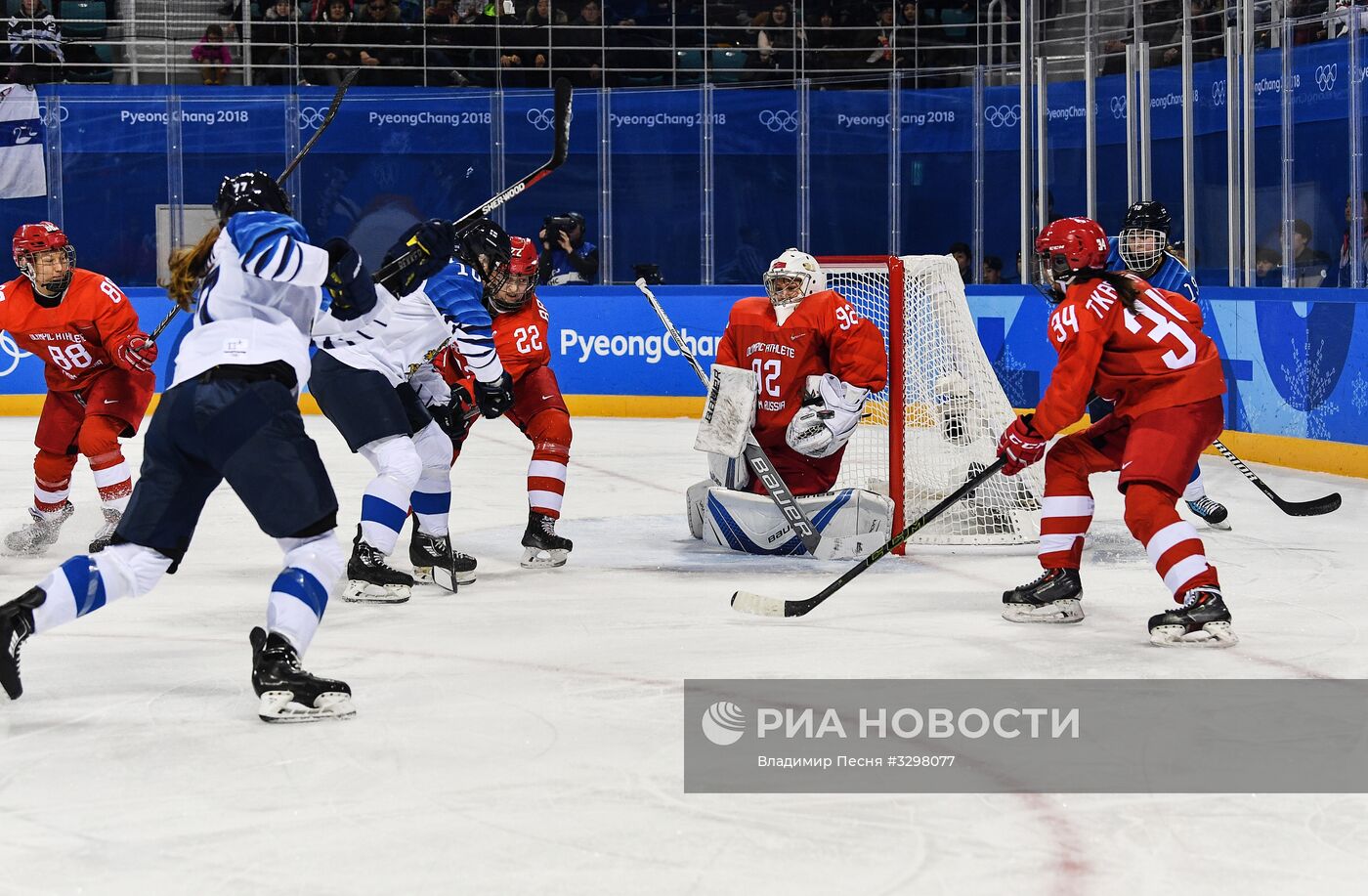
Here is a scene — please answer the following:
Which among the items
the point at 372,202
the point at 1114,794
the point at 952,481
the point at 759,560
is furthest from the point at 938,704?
the point at 372,202

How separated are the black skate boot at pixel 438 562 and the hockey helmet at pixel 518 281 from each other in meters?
0.84

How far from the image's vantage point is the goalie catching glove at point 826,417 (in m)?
5.20

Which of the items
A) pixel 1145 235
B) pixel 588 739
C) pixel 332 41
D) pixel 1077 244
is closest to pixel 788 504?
pixel 1077 244

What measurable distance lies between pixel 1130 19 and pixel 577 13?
4.09 metres

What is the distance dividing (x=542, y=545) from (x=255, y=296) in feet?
6.55

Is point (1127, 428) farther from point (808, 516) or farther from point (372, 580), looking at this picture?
point (372, 580)

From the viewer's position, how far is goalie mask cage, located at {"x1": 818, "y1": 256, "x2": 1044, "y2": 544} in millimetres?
5430

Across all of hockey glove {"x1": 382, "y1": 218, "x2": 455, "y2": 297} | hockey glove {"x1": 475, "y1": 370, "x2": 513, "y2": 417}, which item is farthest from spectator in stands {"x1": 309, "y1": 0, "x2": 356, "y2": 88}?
hockey glove {"x1": 382, "y1": 218, "x2": 455, "y2": 297}

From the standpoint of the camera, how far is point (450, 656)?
3777 millimetres

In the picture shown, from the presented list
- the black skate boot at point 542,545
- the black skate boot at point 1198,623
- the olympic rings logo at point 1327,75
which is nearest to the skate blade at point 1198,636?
the black skate boot at point 1198,623

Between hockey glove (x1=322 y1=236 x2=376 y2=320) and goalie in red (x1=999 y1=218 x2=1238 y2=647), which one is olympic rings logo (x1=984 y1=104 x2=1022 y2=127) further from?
hockey glove (x1=322 y1=236 x2=376 y2=320)

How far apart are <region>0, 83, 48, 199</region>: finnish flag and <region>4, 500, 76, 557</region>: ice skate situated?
5.12 meters

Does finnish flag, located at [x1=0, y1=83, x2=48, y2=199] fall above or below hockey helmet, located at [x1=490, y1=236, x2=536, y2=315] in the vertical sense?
above

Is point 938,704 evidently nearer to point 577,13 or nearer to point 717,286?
point 717,286
